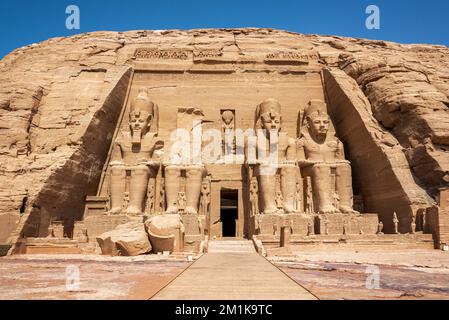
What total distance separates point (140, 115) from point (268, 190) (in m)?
5.35

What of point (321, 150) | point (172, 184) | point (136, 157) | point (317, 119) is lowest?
point (172, 184)

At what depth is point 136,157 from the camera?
49.5 ft

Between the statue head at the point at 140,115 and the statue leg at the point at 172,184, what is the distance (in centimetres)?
181

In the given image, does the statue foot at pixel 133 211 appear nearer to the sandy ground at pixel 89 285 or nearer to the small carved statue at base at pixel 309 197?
the small carved statue at base at pixel 309 197

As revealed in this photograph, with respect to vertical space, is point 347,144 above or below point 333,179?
above

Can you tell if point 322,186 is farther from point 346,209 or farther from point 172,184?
point 172,184

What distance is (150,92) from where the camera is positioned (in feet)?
56.3

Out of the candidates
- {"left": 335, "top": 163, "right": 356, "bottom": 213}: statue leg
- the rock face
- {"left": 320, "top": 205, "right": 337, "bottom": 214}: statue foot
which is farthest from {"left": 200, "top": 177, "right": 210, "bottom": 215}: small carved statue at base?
the rock face

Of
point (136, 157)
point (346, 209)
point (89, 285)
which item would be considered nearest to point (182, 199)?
point (136, 157)

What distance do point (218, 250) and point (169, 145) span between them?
20.1 feet

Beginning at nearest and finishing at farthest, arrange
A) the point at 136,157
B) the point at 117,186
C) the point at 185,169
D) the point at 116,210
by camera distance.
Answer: the point at 116,210 → the point at 117,186 → the point at 185,169 → the point at 136,157
